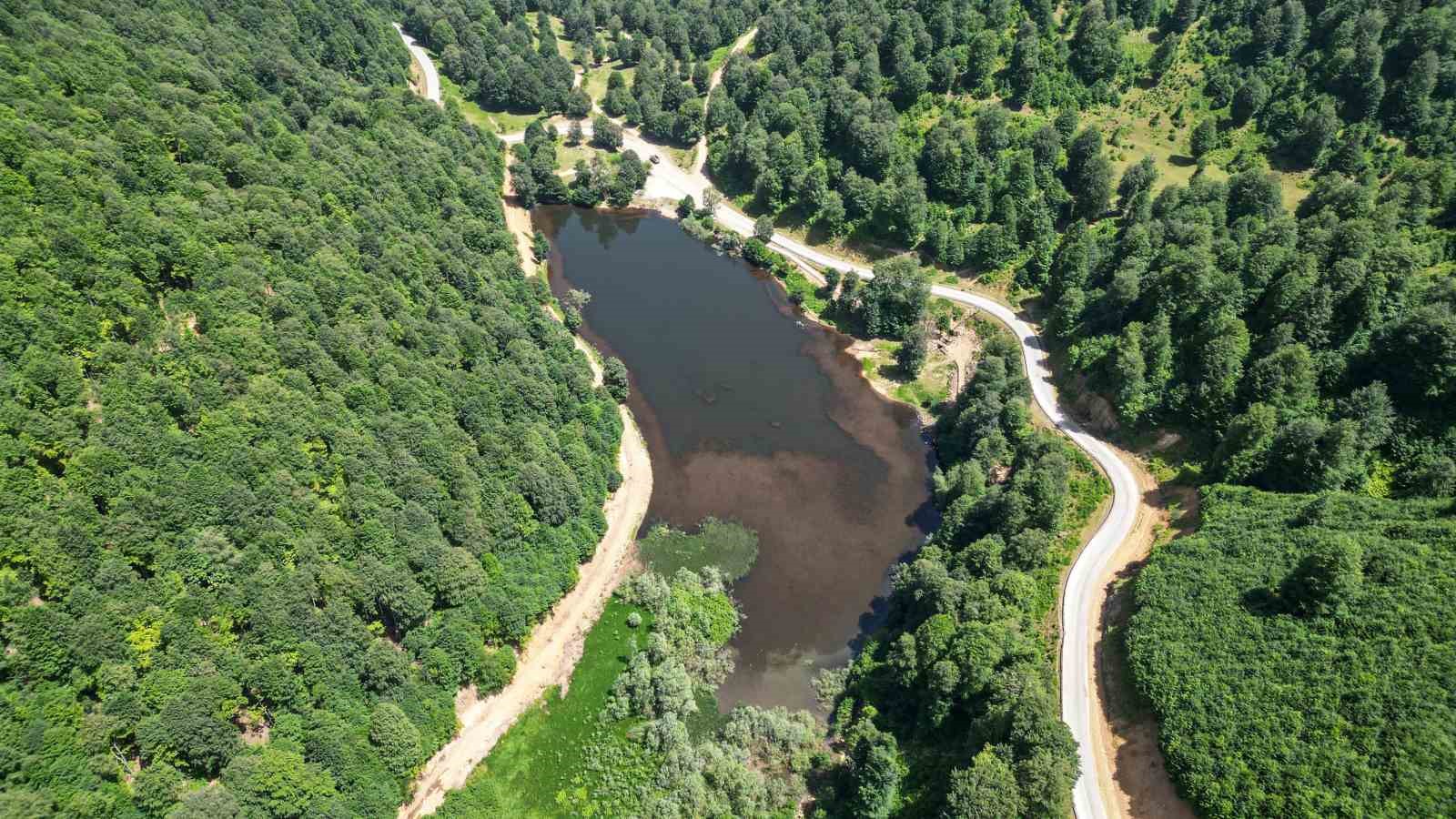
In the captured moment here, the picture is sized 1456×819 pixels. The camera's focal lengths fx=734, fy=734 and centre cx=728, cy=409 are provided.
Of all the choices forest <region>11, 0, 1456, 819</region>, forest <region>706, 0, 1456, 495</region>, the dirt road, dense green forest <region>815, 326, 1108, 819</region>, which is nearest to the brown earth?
forest <region>11, 0, 1456, 819</region>

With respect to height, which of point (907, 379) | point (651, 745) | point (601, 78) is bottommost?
point (651, 745)

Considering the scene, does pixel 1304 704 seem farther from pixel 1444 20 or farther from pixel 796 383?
pixel 1444 20

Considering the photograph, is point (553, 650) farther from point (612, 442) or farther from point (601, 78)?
point (601, 78)

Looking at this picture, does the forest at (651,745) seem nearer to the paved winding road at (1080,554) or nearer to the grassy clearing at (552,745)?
the grassy clearing at (552,745)

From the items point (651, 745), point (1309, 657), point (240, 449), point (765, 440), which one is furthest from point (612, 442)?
point (1309, 657)

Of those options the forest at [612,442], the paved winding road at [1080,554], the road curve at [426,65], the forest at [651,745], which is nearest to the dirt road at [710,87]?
the paved winding road at [1080,554]

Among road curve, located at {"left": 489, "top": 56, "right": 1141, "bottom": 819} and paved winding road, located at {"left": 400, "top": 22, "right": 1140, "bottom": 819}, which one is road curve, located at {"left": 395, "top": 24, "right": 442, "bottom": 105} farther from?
road curve, located at {"left": 489, "top": 56, "right": 1141, "bottom": 819}
